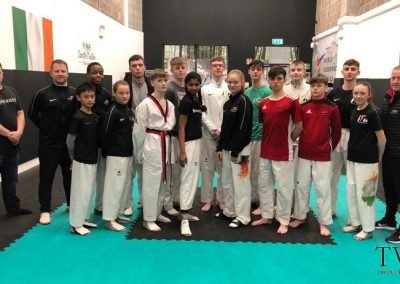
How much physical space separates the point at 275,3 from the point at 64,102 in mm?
9631

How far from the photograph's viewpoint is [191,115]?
11.1 ft

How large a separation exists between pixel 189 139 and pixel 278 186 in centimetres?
93

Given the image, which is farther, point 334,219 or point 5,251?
point 334,219

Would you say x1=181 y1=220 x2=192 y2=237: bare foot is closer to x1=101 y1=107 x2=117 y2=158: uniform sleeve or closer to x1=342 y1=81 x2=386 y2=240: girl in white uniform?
x1=101 y1=107 x2=117 y2=158: uniform sleeve

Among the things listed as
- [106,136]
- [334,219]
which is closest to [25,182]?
[106,136]

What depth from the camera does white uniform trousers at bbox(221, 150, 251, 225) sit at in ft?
11.3

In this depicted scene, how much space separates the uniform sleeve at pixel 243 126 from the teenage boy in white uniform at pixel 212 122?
424mm

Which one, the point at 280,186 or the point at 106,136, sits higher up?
the point at 106,136

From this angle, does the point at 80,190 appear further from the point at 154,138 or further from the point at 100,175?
the point at 154,138

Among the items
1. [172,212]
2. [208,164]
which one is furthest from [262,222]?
[172,212]

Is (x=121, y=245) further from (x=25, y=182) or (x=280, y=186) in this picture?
(x=25, y=182)

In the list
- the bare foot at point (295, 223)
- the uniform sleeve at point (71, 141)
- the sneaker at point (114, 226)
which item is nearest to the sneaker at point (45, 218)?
the sneaker at point (114, 226)

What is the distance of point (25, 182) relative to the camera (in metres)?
4.92

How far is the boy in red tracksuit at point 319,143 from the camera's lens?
10.6ft
